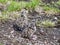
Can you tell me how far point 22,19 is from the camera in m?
6.47

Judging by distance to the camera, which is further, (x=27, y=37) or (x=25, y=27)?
(x=25, y=27)

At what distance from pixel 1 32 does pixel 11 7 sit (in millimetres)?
1501

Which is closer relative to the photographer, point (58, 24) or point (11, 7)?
point (58, 24)

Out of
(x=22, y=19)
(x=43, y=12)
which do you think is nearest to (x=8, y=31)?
(x=22, y=19)

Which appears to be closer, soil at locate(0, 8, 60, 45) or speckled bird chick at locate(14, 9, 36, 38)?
soil at locate(0, 8, 60, 45)

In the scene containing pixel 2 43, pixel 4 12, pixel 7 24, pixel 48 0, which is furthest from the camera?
pixel 48 0

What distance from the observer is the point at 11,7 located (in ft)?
23.9

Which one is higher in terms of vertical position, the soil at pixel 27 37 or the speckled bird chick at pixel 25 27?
the speckled bird chick at pixel 25 27

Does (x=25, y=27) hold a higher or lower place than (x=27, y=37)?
higher

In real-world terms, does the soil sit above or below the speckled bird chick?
below

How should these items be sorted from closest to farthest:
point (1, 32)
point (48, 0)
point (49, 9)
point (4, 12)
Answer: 1. point (1, 32)
2. point (4, 12)
3. point (49, 9)
4. point (48, 0)

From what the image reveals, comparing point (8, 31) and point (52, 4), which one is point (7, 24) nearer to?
point (8, 31)

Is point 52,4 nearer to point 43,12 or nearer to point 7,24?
point 43,12

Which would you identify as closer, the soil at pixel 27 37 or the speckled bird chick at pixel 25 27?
the soil at pixel 27 37
